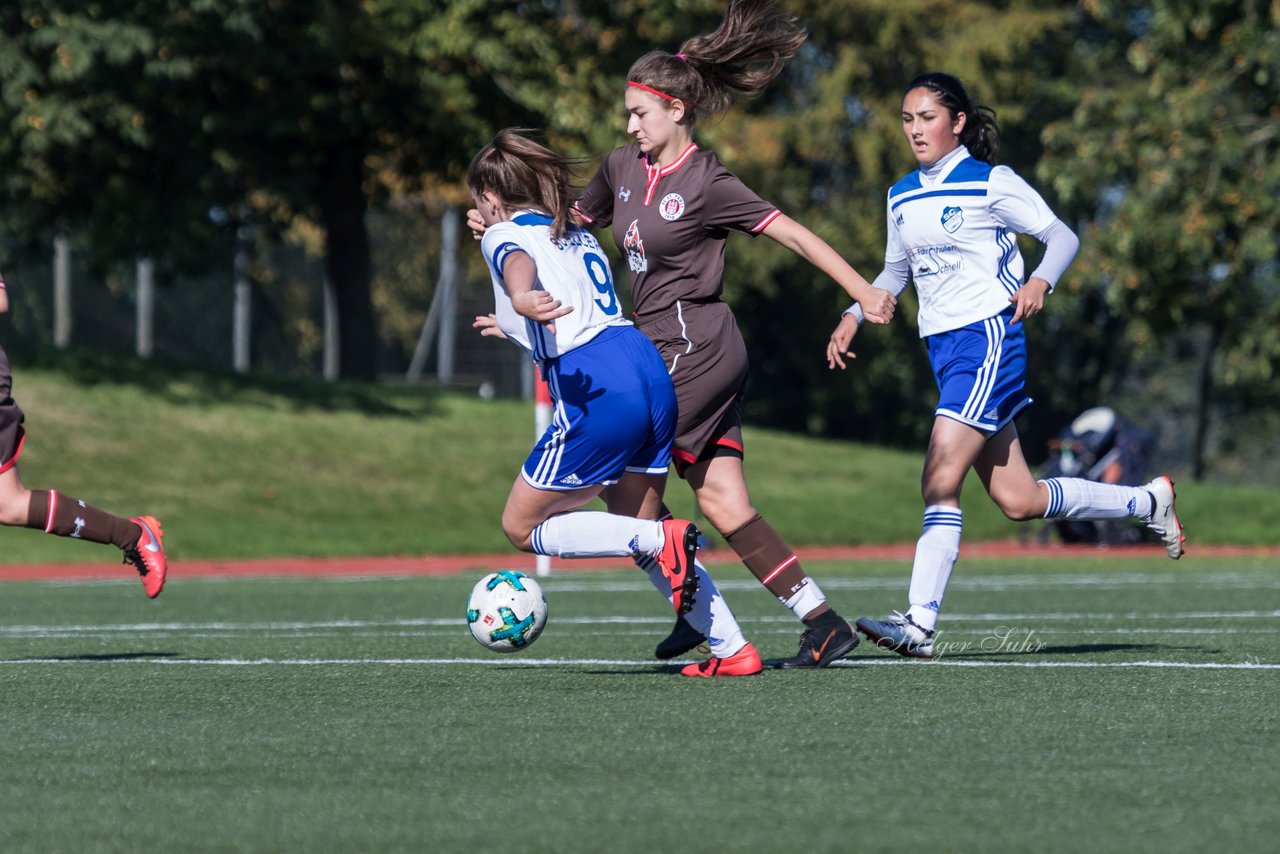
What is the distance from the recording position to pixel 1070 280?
25.7 metres

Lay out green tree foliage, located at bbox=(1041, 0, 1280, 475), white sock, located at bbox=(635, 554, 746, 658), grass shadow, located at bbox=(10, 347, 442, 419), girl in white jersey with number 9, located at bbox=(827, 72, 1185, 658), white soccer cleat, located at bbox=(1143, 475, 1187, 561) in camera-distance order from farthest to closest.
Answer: grass shadow, located at bbox=(10, 347, 442, 419), green tree foliage, located at bbox=(1041, 0, 1280, 475), white soccer cleat, located at bbox=(1143, 475, 1187, 561), girl in white jersey with number 9, located at bbox=(827, 72, 1185, 658), white sock, located at bbox=(635, 554, 746, 658)

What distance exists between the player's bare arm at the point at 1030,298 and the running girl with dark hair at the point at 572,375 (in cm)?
139

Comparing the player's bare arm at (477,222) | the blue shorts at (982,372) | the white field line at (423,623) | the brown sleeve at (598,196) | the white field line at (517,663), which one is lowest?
the white field line at (423,623)

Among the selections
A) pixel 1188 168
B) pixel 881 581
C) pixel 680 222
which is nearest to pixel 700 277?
pixel 680 222

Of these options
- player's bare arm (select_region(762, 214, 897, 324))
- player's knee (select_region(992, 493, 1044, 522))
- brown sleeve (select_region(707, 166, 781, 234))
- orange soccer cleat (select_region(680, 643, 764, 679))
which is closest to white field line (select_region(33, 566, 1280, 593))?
player's knee (select_region(992, 493, 1044, 522))

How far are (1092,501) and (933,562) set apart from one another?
0.75m

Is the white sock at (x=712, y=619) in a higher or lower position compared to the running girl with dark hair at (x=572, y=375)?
lower

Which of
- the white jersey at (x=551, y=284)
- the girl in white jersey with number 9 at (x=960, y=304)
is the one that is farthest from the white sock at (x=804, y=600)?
the white jersey at (x=551, y=284)

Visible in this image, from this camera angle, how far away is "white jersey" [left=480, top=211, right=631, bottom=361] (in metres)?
5.93

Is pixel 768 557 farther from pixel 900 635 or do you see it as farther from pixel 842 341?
pixel 842 341

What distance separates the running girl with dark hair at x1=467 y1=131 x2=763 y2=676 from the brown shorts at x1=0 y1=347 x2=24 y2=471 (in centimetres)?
223

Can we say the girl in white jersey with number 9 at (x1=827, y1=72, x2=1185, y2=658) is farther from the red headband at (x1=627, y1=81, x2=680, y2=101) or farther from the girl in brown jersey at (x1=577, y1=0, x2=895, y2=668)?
the red headband at (x1=627, y1=81, x2=680, y2=101)

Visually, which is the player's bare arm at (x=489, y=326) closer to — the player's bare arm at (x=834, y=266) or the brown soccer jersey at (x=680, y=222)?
the brown soccer jersey at (x=680, y=222)

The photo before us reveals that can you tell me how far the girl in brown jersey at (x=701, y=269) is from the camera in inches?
252
